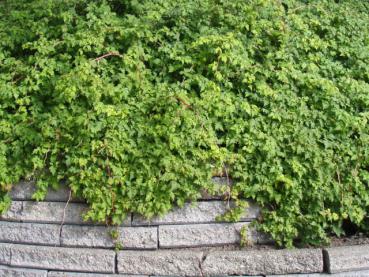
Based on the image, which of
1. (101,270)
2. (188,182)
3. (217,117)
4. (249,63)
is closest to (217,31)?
(249,63)

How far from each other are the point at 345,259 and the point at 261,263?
2.17 ft

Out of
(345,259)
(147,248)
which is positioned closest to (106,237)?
(147,248)

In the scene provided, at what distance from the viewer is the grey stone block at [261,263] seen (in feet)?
12.7

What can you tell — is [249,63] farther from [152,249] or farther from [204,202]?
[152,249]

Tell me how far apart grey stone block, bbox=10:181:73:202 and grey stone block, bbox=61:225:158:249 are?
0.26m

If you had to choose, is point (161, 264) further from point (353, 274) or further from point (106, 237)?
point (353, 274)

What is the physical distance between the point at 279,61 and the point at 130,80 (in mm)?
1374

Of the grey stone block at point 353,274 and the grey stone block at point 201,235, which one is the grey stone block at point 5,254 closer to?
the grey stone block at point 201,235

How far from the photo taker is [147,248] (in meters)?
3.98

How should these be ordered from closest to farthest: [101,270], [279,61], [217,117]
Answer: [101,270]
[217,117]
[279,61]

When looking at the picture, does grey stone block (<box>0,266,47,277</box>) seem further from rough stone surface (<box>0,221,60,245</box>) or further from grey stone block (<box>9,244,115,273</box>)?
rough stone surface (<box>0,221,60,245</box>)

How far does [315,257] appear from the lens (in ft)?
12.9

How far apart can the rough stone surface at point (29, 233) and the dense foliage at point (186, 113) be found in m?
0.23

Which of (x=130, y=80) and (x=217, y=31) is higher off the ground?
(x=217, y=31)
